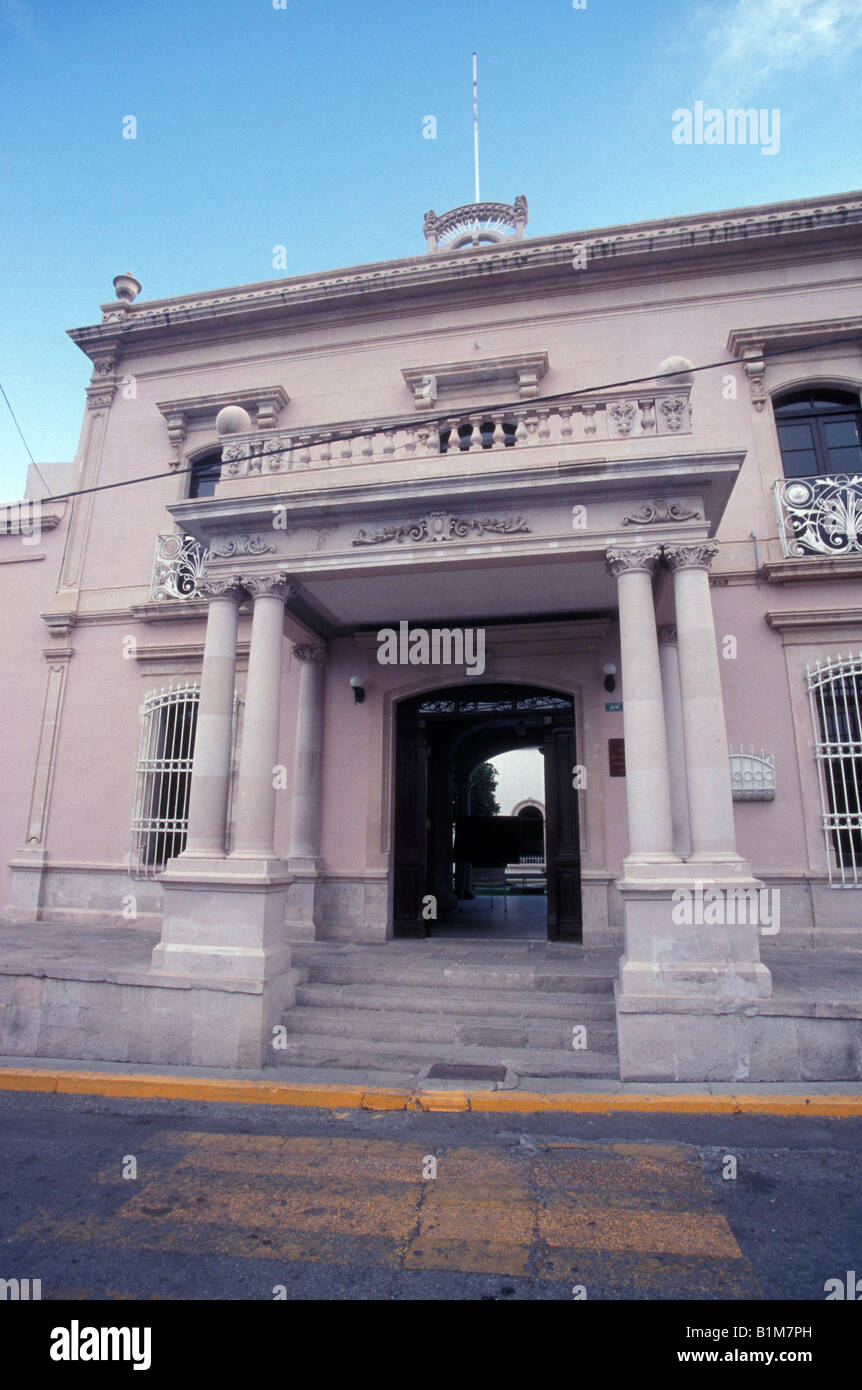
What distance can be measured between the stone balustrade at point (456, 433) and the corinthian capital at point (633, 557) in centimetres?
114

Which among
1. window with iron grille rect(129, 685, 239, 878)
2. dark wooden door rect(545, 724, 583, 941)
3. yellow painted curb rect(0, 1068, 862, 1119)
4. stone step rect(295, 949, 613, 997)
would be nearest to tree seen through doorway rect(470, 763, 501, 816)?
window with iron grille rect(129, 685, 239, 878)

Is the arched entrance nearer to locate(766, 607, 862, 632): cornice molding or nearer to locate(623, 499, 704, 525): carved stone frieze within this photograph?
locate(766, 607, 862, 632): cornice molding

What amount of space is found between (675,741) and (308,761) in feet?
15.1

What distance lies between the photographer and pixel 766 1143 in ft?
14.8

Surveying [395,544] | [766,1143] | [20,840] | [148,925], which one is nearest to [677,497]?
[395,544]

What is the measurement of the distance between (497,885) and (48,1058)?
48.7ft

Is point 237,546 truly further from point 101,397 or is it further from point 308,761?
point 101,397

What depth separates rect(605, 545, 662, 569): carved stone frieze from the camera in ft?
21.6

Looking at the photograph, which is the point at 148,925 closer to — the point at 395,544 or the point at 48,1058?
the point at 48,1058

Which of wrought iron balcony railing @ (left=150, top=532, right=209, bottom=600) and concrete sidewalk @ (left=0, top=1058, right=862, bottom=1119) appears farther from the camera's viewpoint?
wrought iron balcony railing @ (left=150, top=532, right=209, bottom=600)

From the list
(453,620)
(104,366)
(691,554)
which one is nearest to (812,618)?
(691,554)

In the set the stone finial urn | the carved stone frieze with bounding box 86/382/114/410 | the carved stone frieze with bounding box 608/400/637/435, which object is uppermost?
the stone finial urn

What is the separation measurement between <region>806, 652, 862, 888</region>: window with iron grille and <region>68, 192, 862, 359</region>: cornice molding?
240 inches

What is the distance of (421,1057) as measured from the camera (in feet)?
19.5
